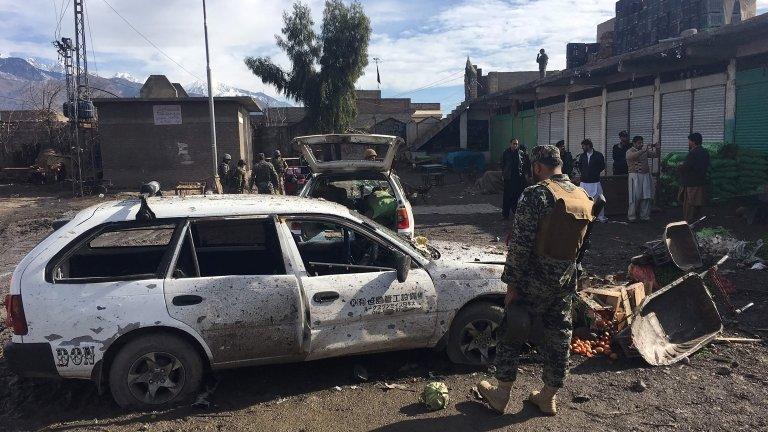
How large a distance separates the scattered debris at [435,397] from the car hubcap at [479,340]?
1.76ft

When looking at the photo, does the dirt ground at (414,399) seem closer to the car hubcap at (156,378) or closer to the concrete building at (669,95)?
the car hubcap at (156,378)

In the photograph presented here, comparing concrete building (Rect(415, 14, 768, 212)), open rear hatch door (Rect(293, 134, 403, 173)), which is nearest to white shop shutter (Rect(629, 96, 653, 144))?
concrete building (Rect(415, 14, 768, 212))

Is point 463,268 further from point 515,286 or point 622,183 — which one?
point 622,183

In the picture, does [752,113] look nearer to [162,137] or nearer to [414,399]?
[414,399]

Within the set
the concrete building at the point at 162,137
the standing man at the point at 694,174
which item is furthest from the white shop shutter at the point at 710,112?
the concrete building at the point at 162,137

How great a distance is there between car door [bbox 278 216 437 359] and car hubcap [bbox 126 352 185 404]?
95 cm

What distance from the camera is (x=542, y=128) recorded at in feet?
73.7

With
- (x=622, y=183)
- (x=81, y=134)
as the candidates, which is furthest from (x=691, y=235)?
(x=81, y=134)

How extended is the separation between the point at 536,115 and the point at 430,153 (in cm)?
916

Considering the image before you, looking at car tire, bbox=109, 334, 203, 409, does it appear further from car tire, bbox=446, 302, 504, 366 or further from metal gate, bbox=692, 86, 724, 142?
metal gate, bbox=692, 86, 724, 142

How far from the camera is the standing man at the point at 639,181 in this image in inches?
452

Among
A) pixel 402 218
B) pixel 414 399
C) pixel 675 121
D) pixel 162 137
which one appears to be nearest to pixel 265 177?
pixel 402 218

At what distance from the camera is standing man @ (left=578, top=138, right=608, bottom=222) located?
11.2 meters

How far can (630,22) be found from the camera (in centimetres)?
1859
